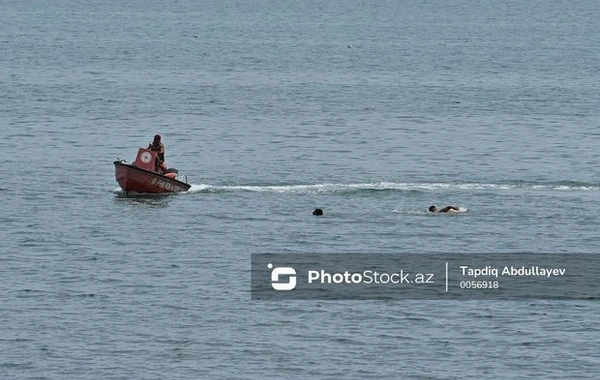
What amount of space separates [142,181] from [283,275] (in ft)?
47.3

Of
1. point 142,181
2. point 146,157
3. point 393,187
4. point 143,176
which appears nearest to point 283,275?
point 143,176

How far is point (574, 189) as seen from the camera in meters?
79.1

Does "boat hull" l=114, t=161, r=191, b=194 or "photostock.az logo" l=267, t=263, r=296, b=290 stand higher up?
"boat hull" l=114, t=161, r=191, b=194

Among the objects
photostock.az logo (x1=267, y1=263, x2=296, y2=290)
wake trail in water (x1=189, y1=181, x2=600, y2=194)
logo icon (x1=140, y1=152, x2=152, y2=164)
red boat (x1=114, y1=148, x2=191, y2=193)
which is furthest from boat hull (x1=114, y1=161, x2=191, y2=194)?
photostock.az logo (x1=267, y1=263, x2=296, y2=290)

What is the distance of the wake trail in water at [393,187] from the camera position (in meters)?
76.9

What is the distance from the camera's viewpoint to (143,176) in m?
73.3

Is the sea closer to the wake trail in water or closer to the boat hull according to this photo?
the wake trail in water

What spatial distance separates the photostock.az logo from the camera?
58906 mm

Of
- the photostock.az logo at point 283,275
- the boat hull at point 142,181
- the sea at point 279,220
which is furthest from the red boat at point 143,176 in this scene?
the photostock.az logo at point 283,275

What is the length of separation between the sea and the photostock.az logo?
45.8 inches

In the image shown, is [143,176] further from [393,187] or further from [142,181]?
[393,187]

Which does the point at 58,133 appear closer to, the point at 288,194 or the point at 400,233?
the point at 288,194

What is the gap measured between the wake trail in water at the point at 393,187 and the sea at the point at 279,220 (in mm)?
174

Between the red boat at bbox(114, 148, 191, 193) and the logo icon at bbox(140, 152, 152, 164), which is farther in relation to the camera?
the logo icon at bbox(140, 152, 152, 164)
